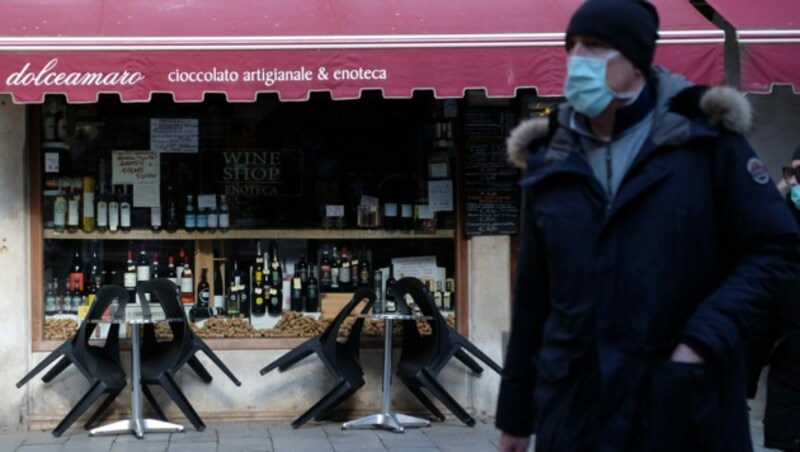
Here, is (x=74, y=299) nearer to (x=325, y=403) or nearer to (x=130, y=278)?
(x=130, y=278)

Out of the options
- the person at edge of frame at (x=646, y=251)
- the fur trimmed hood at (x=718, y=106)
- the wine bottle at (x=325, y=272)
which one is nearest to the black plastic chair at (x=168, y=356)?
the wine bottle at (x=325, y=272)

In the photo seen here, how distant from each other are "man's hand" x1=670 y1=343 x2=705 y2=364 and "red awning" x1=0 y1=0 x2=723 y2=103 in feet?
14.1

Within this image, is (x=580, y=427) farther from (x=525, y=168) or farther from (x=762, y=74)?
(x=762, y=74)

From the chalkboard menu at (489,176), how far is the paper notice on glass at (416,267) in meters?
A: 0.41

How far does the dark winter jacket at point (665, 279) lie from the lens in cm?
274

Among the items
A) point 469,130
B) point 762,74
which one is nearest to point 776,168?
point 762,74

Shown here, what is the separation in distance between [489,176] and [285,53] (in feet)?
6.47

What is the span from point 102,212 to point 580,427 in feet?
19.4

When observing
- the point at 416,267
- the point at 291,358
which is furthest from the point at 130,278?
the point at 416,267

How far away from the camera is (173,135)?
8.20 metres

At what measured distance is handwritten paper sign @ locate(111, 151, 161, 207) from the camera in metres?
8.20

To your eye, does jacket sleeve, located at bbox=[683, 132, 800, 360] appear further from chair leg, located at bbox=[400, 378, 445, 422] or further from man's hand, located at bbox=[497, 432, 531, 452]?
chair leg, located at bbox=[400, 378, 445, 422]

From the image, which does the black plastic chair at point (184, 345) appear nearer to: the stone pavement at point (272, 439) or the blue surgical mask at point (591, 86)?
the stone pavement at point (272, 439)

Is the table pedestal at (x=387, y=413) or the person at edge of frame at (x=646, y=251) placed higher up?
the person at edge of frame at (x=646, y=251)
